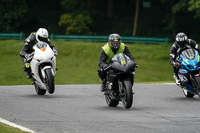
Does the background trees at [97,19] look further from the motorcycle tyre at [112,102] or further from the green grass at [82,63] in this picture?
the motorcycle tyre at [112,102]

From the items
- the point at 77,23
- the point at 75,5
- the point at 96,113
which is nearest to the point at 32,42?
the point at 96,113

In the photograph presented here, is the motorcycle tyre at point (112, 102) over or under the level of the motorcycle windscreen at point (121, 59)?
under

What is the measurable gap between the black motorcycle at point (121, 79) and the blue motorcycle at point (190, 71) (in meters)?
2.77

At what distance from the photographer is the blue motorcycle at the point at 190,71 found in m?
16.3

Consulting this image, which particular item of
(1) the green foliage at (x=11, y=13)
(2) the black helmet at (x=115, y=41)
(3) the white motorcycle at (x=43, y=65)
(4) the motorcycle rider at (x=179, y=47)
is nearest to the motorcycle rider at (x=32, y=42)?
(3) the white motorcycle at (x=43, y=65)

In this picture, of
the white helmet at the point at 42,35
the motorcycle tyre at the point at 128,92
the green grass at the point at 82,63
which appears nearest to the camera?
A: the motorcycle tyre at the point at 128,92

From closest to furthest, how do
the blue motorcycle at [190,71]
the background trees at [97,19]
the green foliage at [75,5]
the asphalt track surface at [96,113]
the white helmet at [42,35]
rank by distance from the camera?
1. the asphalt track surface at [96,113]
2. the blue motorcycle at [190,71]
3. the white helmet at [42,35]
4. the background trees at [97,19]
5. the green foliage at [75,5]

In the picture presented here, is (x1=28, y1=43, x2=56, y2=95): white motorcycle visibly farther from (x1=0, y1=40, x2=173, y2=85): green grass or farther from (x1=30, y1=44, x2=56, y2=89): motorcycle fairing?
(x1=0, y1=40, x2=173, y2=85): green grass

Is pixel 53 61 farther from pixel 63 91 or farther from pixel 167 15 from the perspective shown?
pixel 167 15

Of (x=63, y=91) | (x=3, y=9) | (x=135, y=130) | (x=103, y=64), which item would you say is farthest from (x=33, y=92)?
(x=3, y=9)

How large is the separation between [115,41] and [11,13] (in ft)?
114

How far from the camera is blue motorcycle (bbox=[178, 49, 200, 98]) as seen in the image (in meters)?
16.3

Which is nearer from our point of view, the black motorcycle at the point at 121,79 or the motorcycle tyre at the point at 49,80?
the black motorcycle at the point at 121,79

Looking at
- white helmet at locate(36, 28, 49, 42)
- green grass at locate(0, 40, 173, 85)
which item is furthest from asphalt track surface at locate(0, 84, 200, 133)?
green grass at locate(0, 40, 173, 85)
